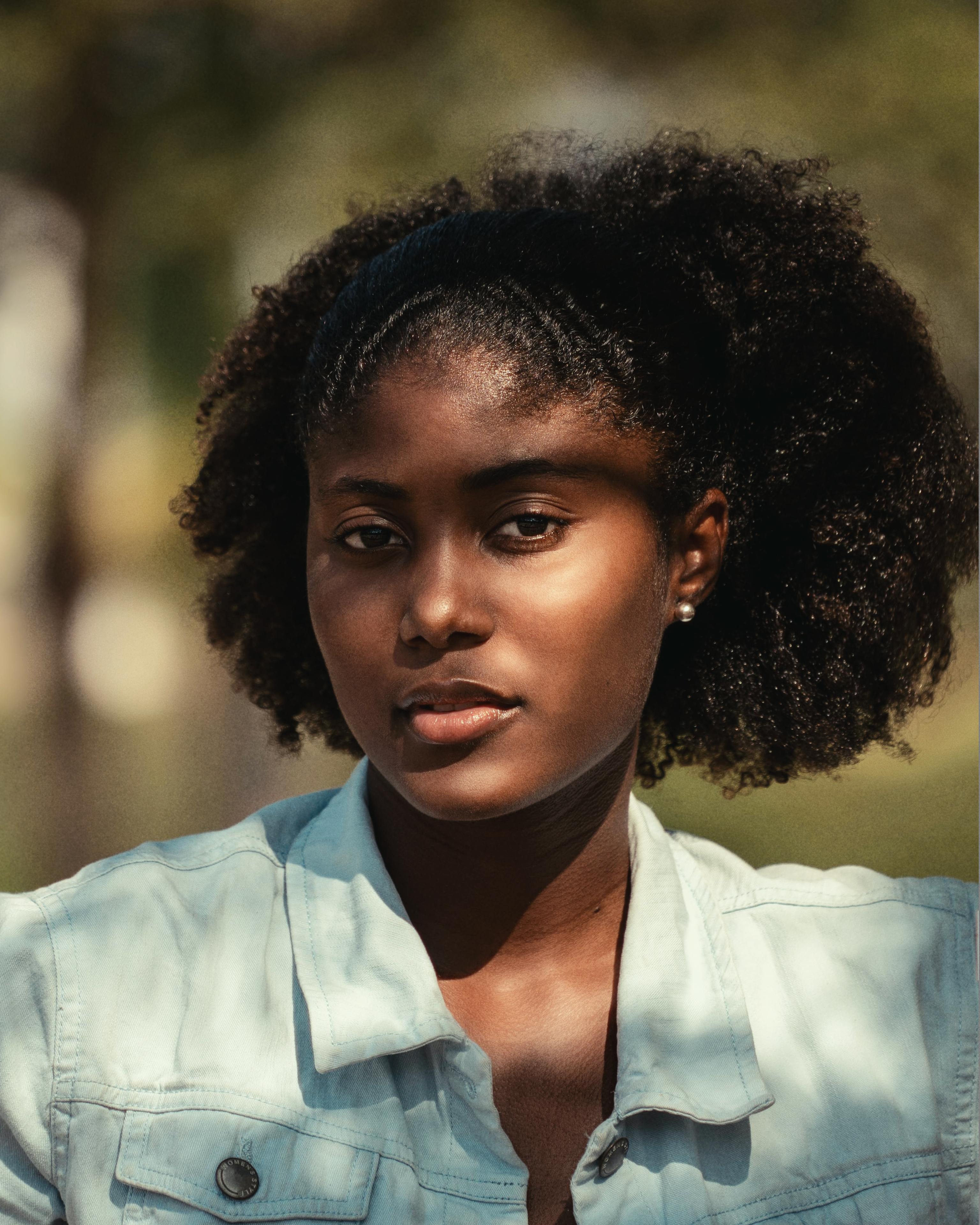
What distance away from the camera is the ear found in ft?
7.06

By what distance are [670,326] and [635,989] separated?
3.52ft

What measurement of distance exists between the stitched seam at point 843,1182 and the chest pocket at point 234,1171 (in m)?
0.51

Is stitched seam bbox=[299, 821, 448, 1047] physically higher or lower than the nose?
lower

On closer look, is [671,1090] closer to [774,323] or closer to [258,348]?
[774,323]

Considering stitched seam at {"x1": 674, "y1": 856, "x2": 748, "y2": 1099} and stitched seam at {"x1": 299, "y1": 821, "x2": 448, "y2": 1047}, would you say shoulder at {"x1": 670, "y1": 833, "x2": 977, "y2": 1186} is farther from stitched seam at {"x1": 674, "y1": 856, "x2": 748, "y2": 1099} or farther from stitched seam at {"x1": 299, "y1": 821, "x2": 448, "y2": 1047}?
stitched seam at {"x1": 299, "y1": 821, "x2": 448, "y2": 1047}

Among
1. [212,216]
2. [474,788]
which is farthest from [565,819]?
[212,216]

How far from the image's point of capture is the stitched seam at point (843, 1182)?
194 centimetres

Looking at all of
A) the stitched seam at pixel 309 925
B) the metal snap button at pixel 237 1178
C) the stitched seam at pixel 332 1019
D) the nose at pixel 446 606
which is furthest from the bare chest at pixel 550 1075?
the nose at pixel 446 606

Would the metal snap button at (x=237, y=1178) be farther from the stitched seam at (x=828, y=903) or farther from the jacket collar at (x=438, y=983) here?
the stitched seam at (x=828, y=903)

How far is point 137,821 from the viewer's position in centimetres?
596

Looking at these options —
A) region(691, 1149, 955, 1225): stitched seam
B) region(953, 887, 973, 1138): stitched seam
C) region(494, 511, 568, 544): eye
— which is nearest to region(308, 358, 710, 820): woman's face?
region(494, 511, 568, 544): eye

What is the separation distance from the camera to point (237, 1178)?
181cm

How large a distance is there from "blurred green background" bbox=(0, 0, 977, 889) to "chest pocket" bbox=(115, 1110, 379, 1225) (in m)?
4.22

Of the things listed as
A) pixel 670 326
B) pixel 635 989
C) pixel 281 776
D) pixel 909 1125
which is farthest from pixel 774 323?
pixel 281 776
